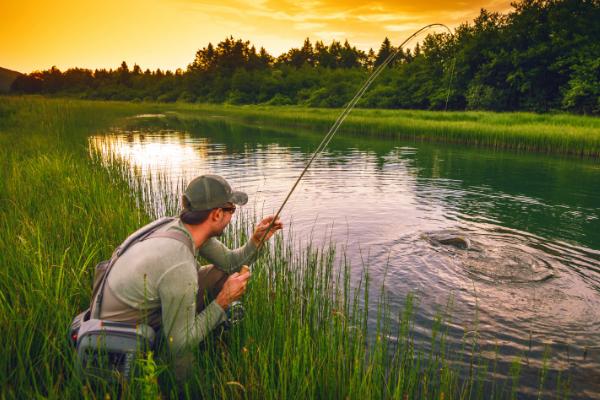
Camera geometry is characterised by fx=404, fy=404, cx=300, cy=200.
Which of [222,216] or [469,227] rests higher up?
[222,216]

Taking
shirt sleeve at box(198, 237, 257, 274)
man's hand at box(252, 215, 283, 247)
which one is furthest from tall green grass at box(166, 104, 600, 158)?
shirt sleeve at box(198, 237, 257, 274)

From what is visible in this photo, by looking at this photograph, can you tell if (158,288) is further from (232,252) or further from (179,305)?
(232,252)

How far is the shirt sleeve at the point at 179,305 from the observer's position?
7.96 feet

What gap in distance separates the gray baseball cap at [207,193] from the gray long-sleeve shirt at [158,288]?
0.37 m

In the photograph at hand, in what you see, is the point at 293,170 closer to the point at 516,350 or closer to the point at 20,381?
the point at 516,350

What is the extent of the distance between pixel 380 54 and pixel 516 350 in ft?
322

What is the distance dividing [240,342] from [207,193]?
1.32m

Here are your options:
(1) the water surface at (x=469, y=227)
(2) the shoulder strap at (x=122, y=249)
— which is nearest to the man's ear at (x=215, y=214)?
(2) the shoulder strap at (x=122, y=249)

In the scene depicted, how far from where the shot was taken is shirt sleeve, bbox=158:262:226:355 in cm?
243

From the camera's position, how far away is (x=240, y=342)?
3297mm

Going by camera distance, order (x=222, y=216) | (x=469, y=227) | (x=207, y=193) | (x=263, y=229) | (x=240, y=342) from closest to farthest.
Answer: (x=207, y=193), (x=222, y=216), (x=240, y=342), (x=263, y=229), (x=469, y=227)

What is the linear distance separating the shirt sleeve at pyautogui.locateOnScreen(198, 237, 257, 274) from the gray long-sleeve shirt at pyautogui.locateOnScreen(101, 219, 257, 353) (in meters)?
1.07

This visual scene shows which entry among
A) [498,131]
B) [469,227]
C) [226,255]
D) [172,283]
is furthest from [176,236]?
[498,131]

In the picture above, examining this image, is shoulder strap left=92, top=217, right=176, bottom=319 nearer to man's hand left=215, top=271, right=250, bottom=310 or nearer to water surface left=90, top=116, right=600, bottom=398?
man's hand left=215, top=271, right=250, bottom=310
